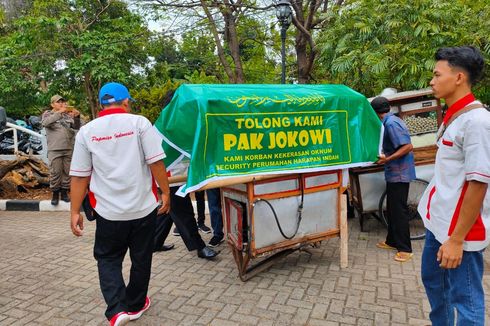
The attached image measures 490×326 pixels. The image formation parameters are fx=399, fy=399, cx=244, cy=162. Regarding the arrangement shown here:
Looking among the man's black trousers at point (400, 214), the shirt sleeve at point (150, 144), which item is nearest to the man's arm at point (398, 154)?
the man's black trousers at point (400, 214)

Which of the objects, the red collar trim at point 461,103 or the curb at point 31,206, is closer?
the red collar trim at point 461,103

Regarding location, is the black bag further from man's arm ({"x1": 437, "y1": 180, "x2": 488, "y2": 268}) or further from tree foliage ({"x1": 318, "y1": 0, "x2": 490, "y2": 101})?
tree foliage ({"x1": 318, "y1": 0, "x2": 490, "y2": 101})

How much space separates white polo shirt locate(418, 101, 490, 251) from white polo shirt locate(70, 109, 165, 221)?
1801mm

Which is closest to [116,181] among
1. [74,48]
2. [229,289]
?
[229,289]

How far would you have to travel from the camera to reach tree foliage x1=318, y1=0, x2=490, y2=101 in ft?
21.9

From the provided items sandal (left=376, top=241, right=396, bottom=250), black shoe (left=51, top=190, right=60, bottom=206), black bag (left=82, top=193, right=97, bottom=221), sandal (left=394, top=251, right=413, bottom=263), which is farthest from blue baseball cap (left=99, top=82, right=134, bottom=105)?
black shoe (left=51, top=190, right=60, bottom=206)

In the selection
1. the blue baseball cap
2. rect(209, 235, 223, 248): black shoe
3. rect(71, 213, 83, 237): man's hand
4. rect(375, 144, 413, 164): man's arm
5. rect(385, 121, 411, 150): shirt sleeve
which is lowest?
rect(209, 235, 223, 248): black shoe

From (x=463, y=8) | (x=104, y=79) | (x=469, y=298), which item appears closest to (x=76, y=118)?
(x=104, y=79)

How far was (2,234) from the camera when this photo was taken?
5574 mm

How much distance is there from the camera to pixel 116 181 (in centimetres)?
274

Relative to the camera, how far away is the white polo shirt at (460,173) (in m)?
1.83

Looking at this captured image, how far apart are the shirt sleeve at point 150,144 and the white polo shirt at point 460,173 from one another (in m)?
A: 1.79

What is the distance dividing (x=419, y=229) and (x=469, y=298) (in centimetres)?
337

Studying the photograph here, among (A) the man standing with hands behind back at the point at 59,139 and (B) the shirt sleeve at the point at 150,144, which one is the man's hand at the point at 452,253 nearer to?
(B) the shirt sleeve at the point at 150,144
